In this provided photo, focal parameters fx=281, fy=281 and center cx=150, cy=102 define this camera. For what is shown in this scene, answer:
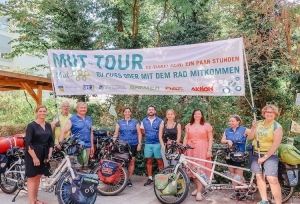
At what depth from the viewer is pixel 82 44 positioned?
1218 centimetres

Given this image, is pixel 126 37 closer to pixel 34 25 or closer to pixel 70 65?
pixel 34 25

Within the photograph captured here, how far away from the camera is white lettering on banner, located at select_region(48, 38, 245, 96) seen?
16.2 ft

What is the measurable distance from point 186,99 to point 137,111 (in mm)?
1899

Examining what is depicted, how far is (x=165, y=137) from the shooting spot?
5527mm

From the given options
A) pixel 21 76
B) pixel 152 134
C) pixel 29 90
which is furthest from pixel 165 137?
pixel 29 90

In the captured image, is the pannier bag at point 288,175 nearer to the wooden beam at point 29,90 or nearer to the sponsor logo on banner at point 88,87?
the sponsor logo on banner at point 88,87

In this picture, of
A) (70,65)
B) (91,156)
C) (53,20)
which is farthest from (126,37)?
(91,156)

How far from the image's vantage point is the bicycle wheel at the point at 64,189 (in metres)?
4.18

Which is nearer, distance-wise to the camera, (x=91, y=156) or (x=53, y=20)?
(x=91, y=156)

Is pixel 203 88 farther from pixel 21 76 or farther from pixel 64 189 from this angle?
pixel 21 76

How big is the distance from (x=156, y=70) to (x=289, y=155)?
9.17 ft

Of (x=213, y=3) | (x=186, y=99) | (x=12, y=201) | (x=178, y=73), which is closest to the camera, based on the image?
(x=12, y=201)

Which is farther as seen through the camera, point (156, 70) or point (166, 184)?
point (156, 70)

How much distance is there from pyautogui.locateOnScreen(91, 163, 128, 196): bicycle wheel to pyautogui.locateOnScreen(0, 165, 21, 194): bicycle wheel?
1477 mm
